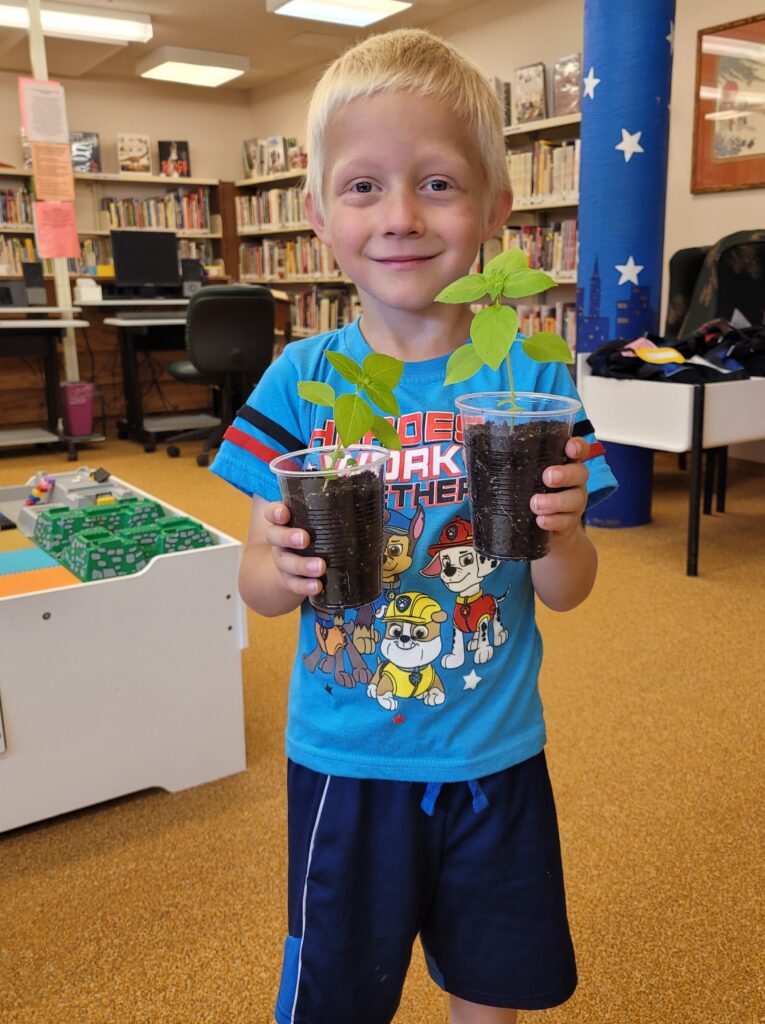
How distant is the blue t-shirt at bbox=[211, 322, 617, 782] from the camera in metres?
0.85

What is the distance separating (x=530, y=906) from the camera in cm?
87

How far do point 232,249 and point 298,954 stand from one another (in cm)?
772

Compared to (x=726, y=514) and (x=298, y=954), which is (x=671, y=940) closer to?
(x=298, y=954)

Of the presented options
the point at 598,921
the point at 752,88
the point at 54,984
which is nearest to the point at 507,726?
the point at 598,921

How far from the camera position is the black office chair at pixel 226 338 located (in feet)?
16.3

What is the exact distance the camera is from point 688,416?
9.70ft

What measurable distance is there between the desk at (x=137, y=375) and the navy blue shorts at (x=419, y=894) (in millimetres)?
4956

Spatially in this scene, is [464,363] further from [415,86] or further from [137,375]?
[137,375]

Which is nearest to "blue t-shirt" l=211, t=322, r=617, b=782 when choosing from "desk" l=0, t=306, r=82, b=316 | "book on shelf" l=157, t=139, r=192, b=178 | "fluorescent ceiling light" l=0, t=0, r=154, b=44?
"desk" l=0, t=306, r=82, b=316

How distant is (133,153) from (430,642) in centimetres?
764

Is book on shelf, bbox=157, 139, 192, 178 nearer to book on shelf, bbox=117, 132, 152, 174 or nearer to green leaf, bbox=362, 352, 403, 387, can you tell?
book on shelf, bbox=117, 132, 152, 174

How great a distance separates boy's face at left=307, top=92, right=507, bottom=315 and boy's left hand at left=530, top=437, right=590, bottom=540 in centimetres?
22

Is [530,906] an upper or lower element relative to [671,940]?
upper

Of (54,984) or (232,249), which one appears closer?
(54,984)
